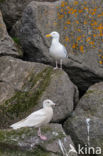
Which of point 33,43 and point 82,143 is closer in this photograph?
point 82,143

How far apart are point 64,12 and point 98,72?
196 centimetres

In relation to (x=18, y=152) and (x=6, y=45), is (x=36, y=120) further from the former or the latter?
(x=6, y=45)

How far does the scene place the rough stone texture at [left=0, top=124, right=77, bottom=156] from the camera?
6.60 meters

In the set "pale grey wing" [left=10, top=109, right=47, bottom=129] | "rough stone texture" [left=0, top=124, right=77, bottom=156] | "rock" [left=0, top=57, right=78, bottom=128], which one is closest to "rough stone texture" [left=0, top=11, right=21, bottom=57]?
"rock" [left=0, top=57, right=78, bottom=128]

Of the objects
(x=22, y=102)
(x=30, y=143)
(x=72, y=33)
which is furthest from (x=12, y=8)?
(x=30, y=143)

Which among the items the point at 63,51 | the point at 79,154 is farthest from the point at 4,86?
the point at 79,154

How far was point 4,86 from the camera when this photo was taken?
8570 mm

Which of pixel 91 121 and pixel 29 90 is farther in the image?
pixel 29 90

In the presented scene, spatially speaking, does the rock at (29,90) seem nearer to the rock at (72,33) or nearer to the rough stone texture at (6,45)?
the rough stone texture at (6,45)

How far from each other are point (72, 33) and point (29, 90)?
258 centimetres

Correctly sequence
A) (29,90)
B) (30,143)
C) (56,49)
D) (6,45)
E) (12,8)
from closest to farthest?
(30,143)
(29,90)
(56,49)
(6,45)
(12,8)

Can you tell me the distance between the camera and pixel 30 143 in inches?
263

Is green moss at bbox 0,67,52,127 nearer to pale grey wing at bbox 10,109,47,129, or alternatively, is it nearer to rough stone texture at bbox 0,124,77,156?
pale grey wing at bbox 10,109,47,129

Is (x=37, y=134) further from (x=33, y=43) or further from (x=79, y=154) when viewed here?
(x=33, y=43)
